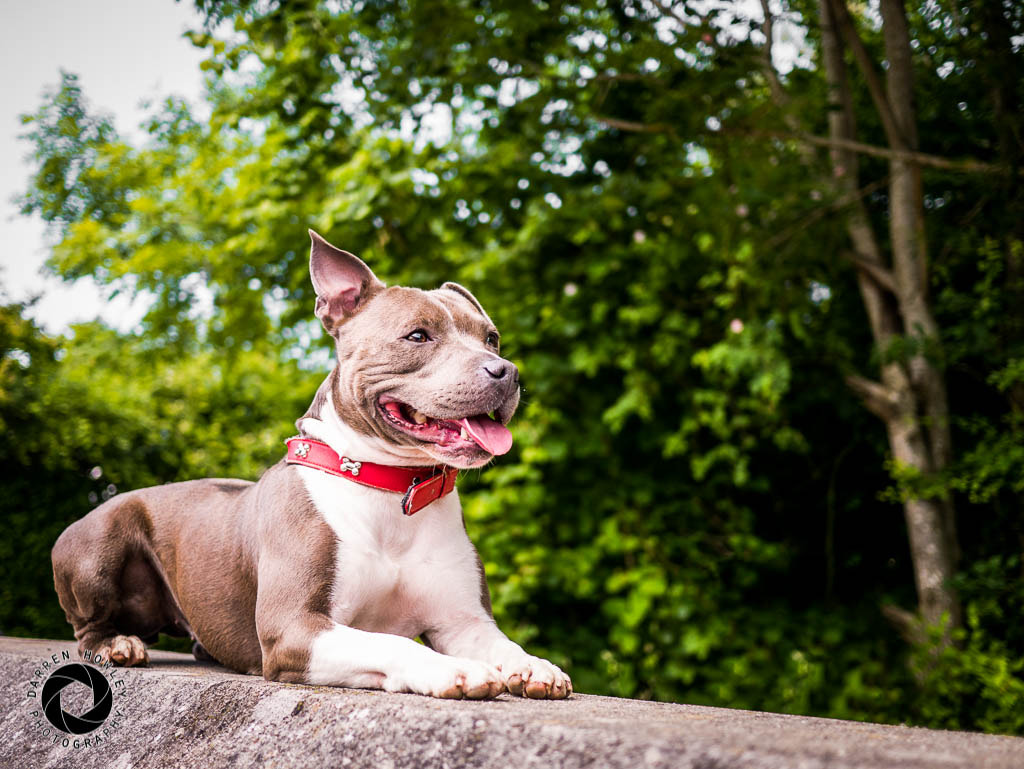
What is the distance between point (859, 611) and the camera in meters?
6.34

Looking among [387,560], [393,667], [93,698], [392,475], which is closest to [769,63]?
[392,475]

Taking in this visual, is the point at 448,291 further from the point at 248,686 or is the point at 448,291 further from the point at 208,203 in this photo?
the point at 208,203

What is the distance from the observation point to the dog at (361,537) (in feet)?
7.98

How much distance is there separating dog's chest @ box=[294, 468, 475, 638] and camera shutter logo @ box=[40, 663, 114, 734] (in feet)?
2.48

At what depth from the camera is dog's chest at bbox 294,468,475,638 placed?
2.61 meters

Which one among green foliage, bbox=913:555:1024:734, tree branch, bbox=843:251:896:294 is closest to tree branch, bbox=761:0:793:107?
tree branch, bbox=843:251:896:294

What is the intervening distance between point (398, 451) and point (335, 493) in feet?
0.73

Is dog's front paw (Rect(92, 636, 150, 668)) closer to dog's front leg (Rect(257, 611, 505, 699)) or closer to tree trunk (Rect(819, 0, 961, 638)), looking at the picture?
dog's front leg (Rect(257, 611, 505, 699))

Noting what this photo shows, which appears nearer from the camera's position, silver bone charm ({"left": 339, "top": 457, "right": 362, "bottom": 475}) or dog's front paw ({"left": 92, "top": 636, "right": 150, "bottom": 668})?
silver bone charm ({"left": 339, "top": 457, "right": 362, "bottom": 475})

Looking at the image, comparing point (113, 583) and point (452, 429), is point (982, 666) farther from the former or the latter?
point (113, 583)

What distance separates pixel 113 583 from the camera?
3.14 m

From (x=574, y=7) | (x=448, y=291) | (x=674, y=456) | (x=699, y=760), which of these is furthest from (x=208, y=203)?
(x=699, y=760)

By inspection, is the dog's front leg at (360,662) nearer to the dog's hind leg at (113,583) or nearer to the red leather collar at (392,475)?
the red leather collar at (392,475)

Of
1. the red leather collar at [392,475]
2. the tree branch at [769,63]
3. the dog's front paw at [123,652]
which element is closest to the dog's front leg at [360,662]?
the red leather collar at [392,475]
